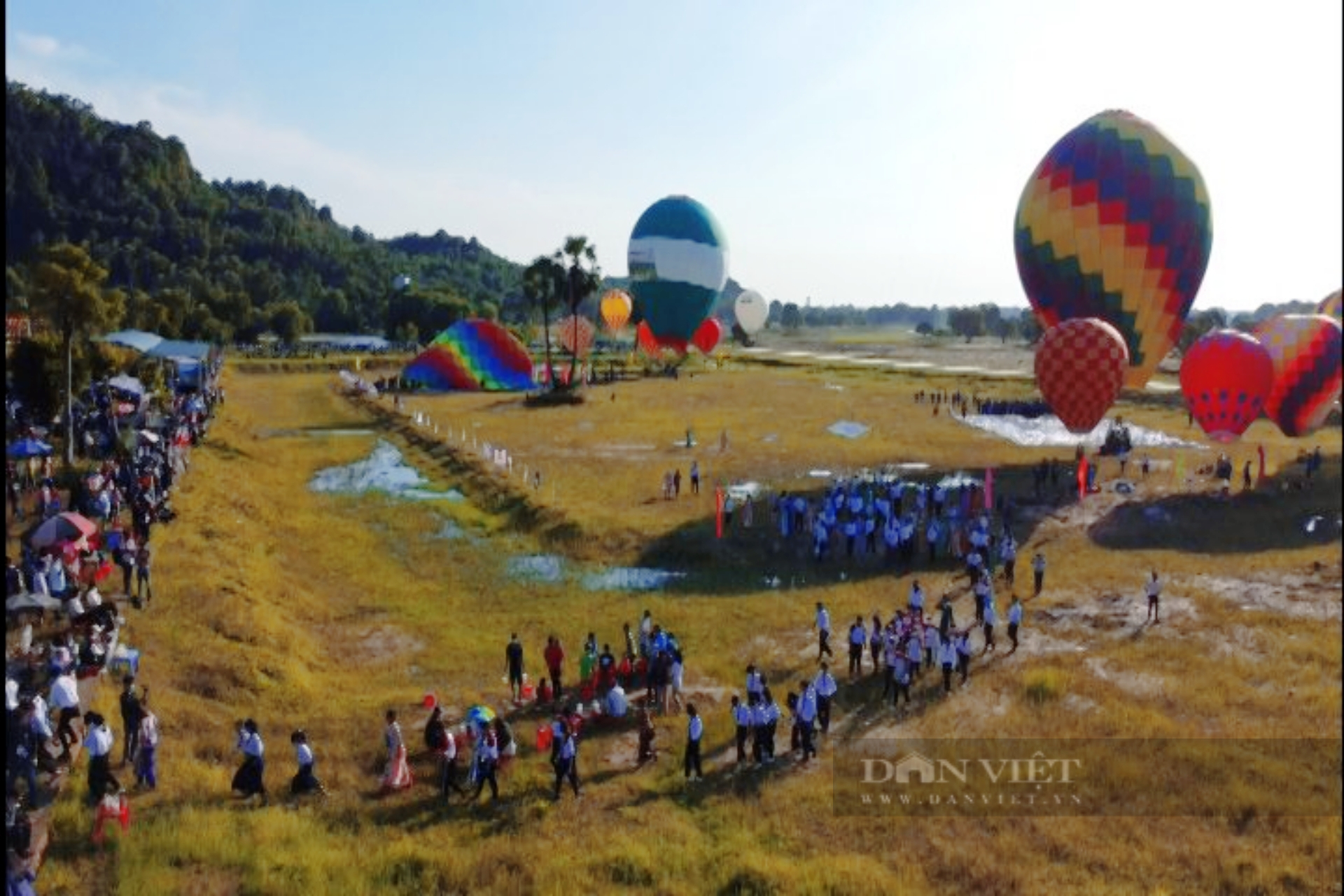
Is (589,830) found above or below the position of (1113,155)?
below

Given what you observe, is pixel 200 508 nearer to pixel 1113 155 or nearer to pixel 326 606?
pixel 326 606

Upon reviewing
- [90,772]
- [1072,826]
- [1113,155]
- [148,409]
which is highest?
[1113,155]

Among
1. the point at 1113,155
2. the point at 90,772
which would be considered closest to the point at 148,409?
the point at 90,772

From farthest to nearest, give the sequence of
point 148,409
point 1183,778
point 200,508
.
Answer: point 148,409 < point 200,508 < point 1183,778

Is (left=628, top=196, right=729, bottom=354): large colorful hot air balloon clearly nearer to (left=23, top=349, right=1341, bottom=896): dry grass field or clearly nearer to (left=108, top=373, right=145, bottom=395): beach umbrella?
(left=23, top=349, right=1341, bottom=896): dry grass field

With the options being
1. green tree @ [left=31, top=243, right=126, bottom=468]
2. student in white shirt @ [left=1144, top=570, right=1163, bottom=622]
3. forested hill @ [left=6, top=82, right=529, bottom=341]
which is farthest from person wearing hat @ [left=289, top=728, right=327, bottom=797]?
forested hill @ [left=6, top=82, right=529, bottom=341]

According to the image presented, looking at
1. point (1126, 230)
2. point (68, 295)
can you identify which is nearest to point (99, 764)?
point (68, 295)
